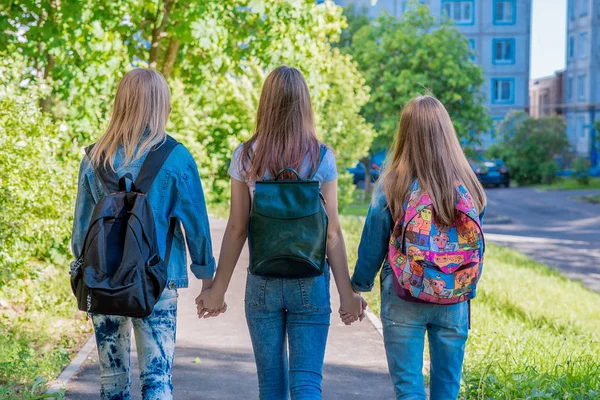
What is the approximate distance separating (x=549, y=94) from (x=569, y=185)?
24113 millimetres

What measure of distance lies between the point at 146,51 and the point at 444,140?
36.3 ft

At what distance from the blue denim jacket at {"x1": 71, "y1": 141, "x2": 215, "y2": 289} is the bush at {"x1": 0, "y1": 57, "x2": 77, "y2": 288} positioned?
3486mm

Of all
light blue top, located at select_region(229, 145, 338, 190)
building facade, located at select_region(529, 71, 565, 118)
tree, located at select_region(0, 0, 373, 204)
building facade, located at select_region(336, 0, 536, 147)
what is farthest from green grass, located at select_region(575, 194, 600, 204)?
light blue top, located at select_region(229, 145, 338, 190)

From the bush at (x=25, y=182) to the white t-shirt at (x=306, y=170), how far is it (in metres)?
3.82

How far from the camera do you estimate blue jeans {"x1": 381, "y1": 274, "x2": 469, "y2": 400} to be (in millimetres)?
3824

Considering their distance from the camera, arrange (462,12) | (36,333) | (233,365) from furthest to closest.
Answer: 1. (462,12)
2. (36,333)
3. (233,365)

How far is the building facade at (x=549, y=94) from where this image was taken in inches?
2461

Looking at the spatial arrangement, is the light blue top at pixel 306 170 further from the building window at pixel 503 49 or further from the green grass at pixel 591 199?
the building window at pixel 503 49

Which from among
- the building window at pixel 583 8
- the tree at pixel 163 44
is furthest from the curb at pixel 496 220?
the building window at pixel 583 8

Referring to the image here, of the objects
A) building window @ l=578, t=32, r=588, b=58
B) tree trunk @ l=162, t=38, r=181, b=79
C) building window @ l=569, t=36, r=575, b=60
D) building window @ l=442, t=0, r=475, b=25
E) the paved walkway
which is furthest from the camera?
building window @ l=442, t=0, r=475, b=25

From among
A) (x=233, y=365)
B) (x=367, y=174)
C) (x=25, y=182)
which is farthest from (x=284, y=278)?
(x=367, y=174)

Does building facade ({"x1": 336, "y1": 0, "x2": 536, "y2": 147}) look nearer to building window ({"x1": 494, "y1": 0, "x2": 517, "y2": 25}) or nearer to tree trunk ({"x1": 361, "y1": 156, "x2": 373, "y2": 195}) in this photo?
building window ({"x1": 494, "y1": 0, "x2": 517, "y2": 25})

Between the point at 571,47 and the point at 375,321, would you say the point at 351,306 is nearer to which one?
the point at 375,321

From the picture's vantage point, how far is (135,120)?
386 centimetres
